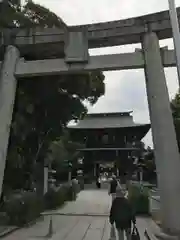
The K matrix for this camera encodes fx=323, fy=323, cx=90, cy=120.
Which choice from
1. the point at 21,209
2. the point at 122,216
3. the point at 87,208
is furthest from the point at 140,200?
the point at 122,216

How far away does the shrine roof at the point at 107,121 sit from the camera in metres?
44.3

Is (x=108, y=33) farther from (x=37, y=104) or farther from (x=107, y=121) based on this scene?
(x=107, y=121)

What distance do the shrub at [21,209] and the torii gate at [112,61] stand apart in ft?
5.70

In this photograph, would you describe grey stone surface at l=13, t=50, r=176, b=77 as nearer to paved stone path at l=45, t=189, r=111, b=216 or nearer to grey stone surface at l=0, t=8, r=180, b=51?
grey stone surface at l=0, t=8, r=180, b=51

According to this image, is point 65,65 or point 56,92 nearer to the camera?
point 65,65

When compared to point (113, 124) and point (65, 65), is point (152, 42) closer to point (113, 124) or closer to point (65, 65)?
point (65, 65)

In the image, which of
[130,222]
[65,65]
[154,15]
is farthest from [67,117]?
[130,222]

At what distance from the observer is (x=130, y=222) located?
7.27 meters

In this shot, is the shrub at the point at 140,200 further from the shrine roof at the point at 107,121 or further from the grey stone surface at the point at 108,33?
the shrine roof at the point at 107,121

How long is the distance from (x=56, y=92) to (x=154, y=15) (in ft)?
17.2

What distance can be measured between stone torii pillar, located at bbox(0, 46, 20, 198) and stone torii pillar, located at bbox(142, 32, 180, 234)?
478cm

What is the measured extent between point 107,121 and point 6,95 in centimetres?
3648

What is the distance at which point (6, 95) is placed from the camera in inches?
451

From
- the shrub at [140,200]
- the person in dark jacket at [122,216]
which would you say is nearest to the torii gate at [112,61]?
the person in dark jacket at [122,216]
